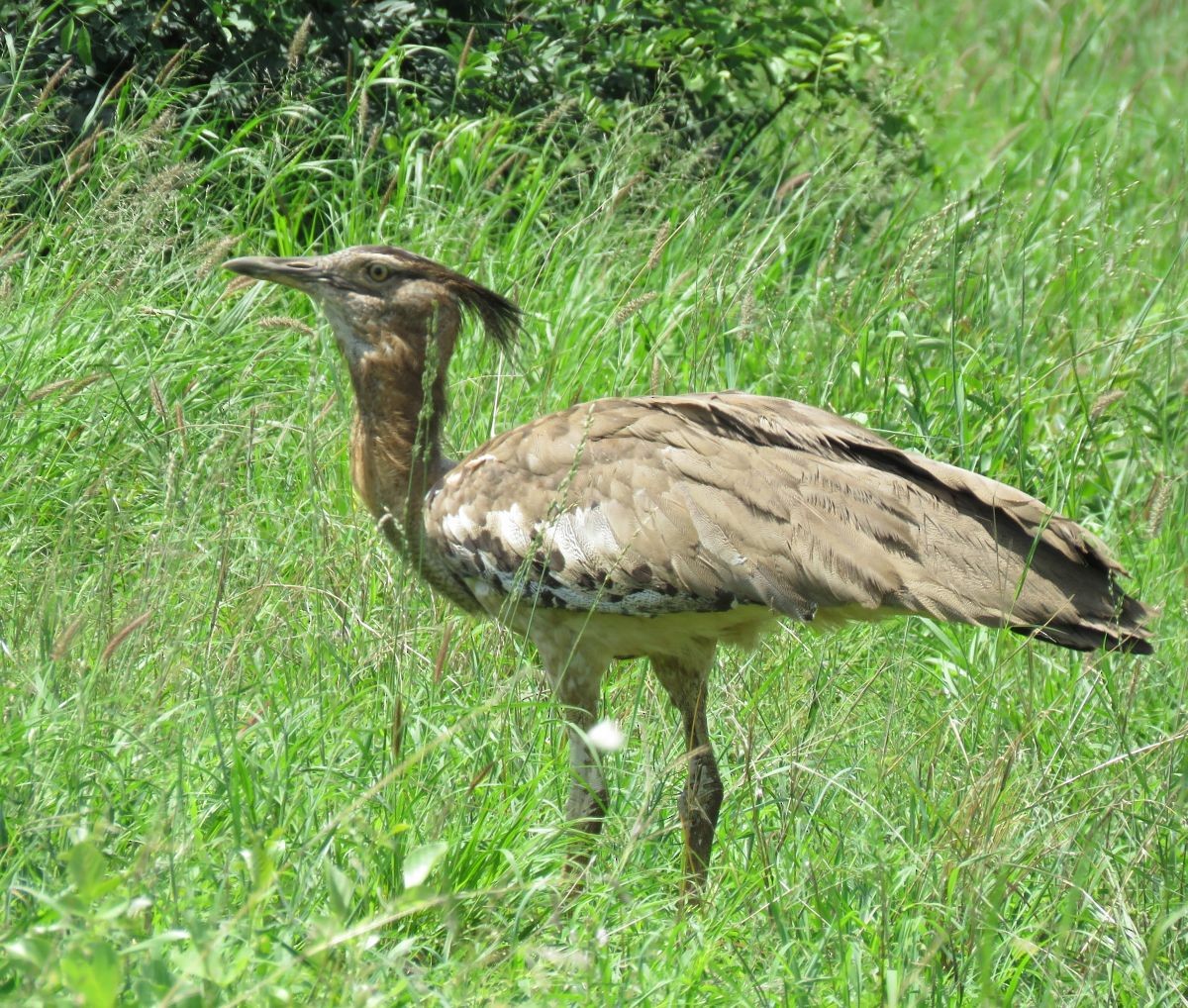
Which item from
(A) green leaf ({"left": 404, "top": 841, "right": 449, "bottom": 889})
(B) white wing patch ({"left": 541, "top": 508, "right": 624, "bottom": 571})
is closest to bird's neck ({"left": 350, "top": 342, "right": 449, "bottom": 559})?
(B) white wing patch ({"left": 541, "top": 508, "right": 624, "bottom": 571})

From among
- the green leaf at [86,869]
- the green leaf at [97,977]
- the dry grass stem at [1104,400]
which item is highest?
the green leaf at [86,869]

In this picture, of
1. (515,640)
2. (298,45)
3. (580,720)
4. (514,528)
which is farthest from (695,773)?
(298,45)

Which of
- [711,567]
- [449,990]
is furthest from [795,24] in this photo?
[449,990]

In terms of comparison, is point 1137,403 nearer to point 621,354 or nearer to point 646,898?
point 621,354

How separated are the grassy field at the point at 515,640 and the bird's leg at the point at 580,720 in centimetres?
7

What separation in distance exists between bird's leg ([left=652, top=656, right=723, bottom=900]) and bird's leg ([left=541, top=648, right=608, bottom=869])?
0.63ft

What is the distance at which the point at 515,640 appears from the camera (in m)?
3.95

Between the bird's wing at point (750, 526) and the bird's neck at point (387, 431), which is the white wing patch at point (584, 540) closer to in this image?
the bird's wing at point (750, 526)

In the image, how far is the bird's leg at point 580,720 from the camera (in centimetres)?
369

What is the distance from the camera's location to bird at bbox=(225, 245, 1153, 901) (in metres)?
3.71

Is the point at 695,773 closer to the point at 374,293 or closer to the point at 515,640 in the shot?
the point at 515,640

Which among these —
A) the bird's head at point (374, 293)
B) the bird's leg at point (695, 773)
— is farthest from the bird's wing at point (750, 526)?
the bird's head at point (374, 293)

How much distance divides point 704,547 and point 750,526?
12 centimetres

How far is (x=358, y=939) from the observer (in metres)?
2.68
